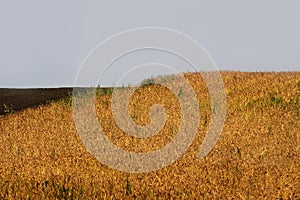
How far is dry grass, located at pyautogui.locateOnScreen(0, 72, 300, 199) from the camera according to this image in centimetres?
826

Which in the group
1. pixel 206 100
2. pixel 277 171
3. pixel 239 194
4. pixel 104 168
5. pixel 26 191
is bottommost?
pixel 26 191

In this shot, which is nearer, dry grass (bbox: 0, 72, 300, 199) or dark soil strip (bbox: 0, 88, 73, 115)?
dry grass (bbox: 0, 72, 300, 199)

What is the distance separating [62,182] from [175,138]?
396 centimetres

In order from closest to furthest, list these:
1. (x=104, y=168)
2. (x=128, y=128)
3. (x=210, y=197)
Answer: (x=210, y=197)
(x=104, y=168)
(x=128, y=128)

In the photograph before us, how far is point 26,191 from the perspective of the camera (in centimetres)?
854

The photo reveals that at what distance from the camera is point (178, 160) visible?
1012 cm

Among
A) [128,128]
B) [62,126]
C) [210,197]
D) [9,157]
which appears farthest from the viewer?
[62,126]

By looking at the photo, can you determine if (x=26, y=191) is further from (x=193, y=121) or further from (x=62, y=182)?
(x=193, y=121)

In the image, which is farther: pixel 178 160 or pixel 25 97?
pixel 25 97

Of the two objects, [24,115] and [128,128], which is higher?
[128,128]

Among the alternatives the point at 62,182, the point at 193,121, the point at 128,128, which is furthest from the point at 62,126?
the point at 62,182

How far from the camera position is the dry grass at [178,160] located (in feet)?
27.1

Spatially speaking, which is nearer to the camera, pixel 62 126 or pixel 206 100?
pixel 62 126

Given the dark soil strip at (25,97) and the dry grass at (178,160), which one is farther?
the dark soil strip at (25,97)
